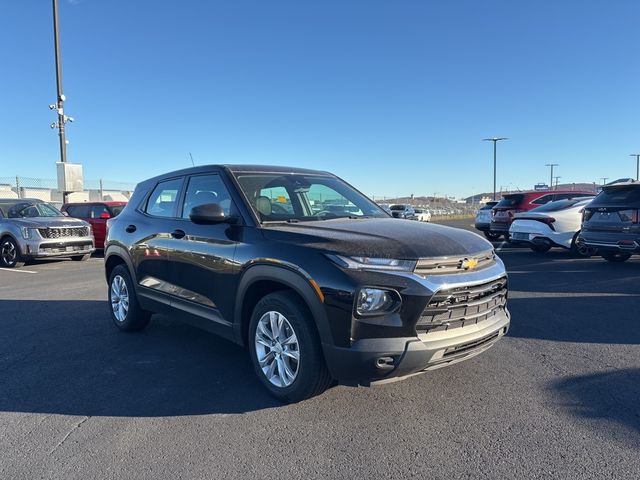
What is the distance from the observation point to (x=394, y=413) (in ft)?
11.2

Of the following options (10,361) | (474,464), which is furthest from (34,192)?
(474,464)

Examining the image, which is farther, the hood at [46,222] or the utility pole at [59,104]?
the utility pole at [59,104]

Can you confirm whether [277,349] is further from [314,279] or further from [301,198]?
[301,198]

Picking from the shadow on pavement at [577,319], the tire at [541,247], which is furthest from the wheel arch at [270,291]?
the tire at [541,247]

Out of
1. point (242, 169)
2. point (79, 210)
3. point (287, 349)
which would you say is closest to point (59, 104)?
point (79, 210)

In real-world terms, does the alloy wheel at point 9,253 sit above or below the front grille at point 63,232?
below

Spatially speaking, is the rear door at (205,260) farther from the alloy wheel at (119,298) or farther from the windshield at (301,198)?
the alloy wheel at (119,298)

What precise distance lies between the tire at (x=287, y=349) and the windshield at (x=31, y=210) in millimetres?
11311

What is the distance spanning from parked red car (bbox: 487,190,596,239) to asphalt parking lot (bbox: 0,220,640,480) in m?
8.89

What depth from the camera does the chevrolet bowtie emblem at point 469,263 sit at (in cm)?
336

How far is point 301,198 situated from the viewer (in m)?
4.50

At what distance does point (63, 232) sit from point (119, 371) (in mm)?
9149

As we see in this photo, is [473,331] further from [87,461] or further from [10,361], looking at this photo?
[10,361]

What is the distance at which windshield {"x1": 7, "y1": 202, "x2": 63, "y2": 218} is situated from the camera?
12414 millimetres
